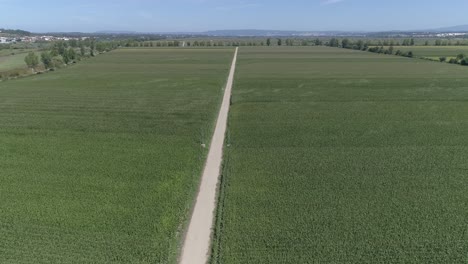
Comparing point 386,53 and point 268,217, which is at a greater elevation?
point 386,53

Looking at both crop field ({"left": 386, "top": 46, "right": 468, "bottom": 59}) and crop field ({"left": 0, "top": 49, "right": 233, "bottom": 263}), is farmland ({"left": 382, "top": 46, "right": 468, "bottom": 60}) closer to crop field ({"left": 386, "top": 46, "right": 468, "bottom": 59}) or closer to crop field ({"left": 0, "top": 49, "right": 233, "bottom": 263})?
crop field ({"left": 386, "top": 46, "right": 468, "bottom": 59})

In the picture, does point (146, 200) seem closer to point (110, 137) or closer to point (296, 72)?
point (110, 137)

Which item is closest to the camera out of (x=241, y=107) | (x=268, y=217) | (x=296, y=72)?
(x=268, y=217)

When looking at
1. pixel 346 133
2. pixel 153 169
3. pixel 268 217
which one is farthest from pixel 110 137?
pixel 346 133

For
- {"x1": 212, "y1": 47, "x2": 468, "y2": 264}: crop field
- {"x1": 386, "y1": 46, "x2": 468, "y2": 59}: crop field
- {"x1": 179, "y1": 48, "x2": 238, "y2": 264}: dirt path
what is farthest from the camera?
{"x1": 386, "y1": 46, "x2": 468, "y2": 59}: crop field

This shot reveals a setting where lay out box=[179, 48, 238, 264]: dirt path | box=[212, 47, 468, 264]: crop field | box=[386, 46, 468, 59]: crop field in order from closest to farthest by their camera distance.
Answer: box=[179, 48, 238, 264]: dirt path → box=[212, 47, 468, 264]: crop field → box=[386, 46, 468, 59]: crop field

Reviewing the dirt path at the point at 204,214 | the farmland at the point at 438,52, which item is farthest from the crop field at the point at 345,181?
the farmland at the point at 438,52

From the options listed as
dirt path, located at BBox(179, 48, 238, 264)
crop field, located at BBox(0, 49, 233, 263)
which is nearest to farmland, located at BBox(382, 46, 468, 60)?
crop field, located at BBox(0, 49, 233, 263)

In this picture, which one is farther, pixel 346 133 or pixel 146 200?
pixel 346 133

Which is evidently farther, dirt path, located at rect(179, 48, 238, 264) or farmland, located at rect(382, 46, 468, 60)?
farmland, located at rect(382, 46, 468, 60)
